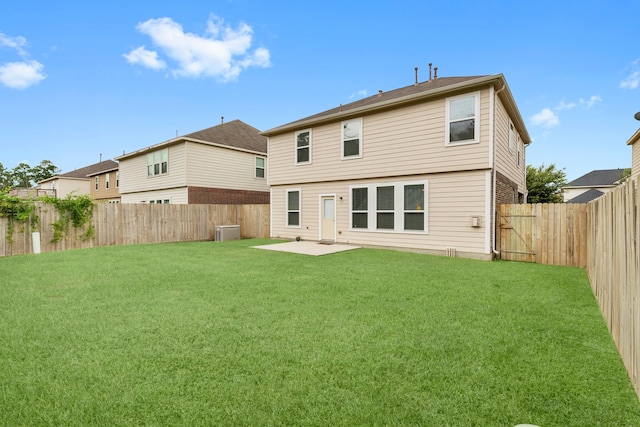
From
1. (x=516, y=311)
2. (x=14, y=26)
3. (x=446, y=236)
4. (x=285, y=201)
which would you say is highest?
(x=14, y=26)

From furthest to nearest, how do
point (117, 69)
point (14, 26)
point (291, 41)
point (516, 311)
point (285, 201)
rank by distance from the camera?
1. point (117, 69)
2. point (291, 41)
3. point (285, 201)
4. point (14, 26)
5. point (516, 311)

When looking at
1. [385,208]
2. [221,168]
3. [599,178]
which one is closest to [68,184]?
[221,168]

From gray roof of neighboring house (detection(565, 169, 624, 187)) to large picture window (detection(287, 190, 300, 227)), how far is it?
40.3 meters

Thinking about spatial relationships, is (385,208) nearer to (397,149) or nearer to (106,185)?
(397,149)

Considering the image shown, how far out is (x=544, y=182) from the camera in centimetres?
2694

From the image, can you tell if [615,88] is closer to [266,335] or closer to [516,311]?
[516,311]

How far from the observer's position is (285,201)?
14.4 m

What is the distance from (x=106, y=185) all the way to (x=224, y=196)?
1550cm

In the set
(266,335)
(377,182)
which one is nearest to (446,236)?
(377,182)

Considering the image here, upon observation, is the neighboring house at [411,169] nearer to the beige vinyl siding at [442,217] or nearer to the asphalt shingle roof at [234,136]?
the beige vinyl siding at [442,217]

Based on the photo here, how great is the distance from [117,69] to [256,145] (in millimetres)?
8903

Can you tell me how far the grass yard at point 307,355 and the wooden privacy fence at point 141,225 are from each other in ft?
21.8

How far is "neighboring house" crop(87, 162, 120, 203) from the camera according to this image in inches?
1002

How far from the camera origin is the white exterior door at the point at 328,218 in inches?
501
